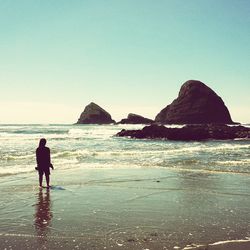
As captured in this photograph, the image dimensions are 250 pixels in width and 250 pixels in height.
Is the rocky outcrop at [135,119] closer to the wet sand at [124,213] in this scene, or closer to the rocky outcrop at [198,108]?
the rocky outcrop at [198,108]

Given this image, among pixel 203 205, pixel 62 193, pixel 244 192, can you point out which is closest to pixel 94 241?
pixel 203 205

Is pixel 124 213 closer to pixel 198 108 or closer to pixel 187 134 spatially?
pixel 187 134

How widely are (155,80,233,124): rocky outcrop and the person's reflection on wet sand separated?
15661 cm

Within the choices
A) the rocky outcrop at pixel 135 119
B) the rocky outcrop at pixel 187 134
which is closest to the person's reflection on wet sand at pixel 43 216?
the rocky outcrop at pixel 187 134

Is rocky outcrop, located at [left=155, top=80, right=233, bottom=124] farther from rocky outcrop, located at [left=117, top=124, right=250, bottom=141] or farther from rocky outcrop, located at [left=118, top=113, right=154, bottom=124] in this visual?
rocky outcrop, located at [left=117, top=124, right=250, bottom=141]

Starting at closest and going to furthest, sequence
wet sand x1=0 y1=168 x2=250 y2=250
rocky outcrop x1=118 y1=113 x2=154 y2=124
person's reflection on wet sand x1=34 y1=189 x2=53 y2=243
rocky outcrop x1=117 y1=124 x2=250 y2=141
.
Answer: wet sand x1=0 y1=168 x2=250 y2=250 → person's reflection on wet sand x1=34 y1=189 x2=53 y2=243 → rocky outcrop x1=117 y1=124 x2=250 y2=141 → rocky outcrop x1=118 y1=113 x2=154 y2=124

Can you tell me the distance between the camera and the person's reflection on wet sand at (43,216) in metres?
7.16

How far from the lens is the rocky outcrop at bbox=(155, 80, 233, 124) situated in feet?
543

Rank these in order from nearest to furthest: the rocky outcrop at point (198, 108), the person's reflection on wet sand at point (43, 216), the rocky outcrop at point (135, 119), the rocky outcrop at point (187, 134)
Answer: the person's reflection on wet sand at point (43, 216)
the rocky outcrop at point (187, 134)
the rocky outcrop at point (198, 108)
the rocky outcrop at point (135, 119)

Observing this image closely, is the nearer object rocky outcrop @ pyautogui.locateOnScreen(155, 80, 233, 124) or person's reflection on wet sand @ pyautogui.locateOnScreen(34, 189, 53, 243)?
person's reflection on wet sand @ pyautogui.locateOnScreen(34, 189, 53, 243)

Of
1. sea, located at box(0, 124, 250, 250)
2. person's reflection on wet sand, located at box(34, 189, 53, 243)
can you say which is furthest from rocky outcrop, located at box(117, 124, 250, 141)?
person's reflection on wet sand, located at box(34, 189, 53, 243)

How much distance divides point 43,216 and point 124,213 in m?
1.89

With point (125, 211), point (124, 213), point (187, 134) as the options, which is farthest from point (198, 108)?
point (124, 213)

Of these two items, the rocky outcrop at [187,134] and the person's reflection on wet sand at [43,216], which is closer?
the person's reflection on wet sand at [43,216]
